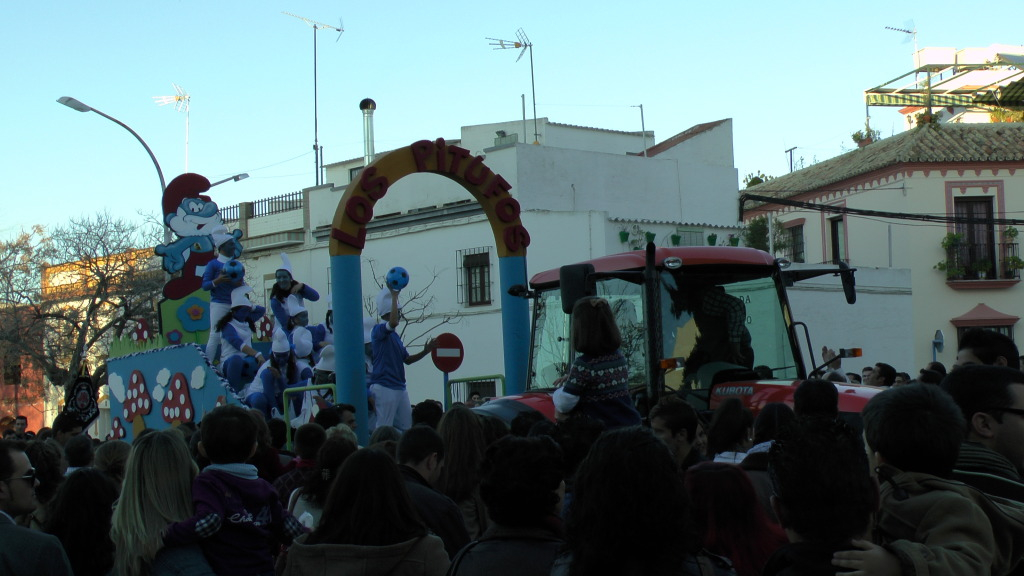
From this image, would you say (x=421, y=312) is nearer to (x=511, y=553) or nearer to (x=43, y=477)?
(x=43, y=477)

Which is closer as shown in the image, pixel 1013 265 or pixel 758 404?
pixel 758 404

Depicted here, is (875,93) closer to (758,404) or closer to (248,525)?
(758,404)

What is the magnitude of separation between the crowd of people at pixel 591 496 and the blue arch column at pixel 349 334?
5.08 meters

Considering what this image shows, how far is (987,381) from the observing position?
11.4 ft

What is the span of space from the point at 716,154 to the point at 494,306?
9.43 m

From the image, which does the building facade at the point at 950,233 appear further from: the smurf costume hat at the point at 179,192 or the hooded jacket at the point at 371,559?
the hooded jacket at the point at 371,559

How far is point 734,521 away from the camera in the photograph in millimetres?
3637

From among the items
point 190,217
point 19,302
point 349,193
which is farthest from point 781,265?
point 19,302

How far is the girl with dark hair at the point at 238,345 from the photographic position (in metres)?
15.2

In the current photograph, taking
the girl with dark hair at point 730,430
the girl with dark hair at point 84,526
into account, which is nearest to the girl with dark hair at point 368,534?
the girl with dark hair at point 84,526

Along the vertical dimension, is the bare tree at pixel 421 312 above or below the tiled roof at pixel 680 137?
below

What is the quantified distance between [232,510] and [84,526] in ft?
2.03

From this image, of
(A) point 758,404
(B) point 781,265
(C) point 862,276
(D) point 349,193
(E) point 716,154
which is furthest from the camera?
(E) point 716,154

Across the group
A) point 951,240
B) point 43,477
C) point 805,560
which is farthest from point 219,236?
point 951,240
